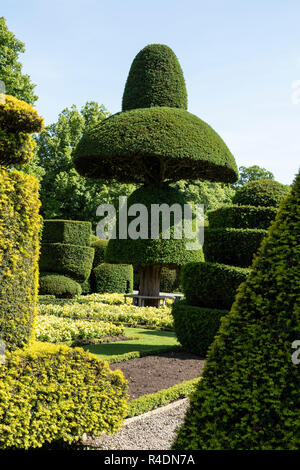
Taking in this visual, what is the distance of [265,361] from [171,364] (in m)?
4.87

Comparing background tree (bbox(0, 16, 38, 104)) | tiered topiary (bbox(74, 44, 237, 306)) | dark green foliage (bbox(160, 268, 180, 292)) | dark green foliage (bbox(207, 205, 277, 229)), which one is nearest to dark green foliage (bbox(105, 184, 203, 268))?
tiered topiary (bbox(74, 44, 237, 306))

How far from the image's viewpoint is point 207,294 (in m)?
8.99

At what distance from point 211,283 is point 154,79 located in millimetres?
9863

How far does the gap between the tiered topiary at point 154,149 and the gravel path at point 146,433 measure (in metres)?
9.70

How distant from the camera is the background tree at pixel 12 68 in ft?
66.8

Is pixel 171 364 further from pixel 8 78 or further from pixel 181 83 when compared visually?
pixel 8 78

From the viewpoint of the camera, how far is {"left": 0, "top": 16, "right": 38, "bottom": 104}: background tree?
20359 mm

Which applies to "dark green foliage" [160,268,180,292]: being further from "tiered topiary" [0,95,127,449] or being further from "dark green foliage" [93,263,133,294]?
"tiered topiary" [0,95,127,449]

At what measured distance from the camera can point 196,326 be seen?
8.76 metres

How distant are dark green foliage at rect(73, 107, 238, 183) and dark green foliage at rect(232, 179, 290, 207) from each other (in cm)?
520

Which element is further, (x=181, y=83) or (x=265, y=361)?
(x=181, y=83)

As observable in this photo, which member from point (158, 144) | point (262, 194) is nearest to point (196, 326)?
point (262, 194)
